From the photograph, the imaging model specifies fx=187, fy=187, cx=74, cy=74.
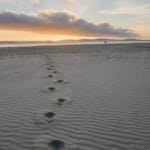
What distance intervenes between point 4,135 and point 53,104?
4.67 ft

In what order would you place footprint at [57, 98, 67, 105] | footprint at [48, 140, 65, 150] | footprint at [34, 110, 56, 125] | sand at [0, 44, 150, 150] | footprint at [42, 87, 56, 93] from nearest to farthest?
footprint at [48, 140, 65, 150] → sand at [0, 44, 150, 150] → footprint at [34, 110, 56, 125] → footprint at [57, 98, 67, 105] → footprint at [42, 87, 56, 93]

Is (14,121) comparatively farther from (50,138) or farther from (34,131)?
(50,138)

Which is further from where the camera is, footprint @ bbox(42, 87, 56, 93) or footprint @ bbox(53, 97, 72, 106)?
footprint @ bbox(42, 87, 56, 93)

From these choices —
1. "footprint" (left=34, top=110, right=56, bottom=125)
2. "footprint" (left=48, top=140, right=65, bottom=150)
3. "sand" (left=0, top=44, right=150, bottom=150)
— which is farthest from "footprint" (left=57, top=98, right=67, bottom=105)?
"footprint" (left=48, top=140, right=65, bottom=150)

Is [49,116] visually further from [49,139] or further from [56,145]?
[56,145]

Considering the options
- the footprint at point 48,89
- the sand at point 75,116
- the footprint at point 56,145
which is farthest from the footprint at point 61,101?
the footprint at point 56,145

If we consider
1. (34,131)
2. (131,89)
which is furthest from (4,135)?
(131,89)

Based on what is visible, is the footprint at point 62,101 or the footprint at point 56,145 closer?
the footprint at point 56,145

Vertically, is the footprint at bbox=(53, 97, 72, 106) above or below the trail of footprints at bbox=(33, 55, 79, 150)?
above

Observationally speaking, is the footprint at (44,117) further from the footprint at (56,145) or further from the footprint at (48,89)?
the footprint at (48,89)

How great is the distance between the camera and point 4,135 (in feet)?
9.77

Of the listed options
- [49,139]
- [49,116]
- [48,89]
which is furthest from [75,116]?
[48,89]

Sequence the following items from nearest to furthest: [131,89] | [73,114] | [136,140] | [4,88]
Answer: [136,140] → [73,114] → [131,89] → [4,88]

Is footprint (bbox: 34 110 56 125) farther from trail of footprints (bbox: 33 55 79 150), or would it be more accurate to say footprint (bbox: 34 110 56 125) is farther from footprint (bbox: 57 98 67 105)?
footprint (bbox: 57 98 67 105)
